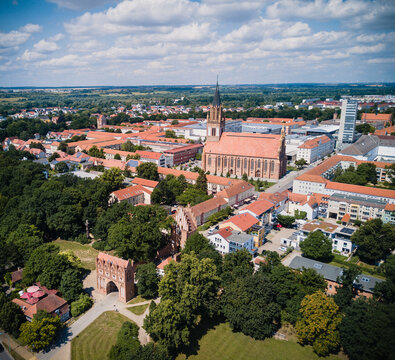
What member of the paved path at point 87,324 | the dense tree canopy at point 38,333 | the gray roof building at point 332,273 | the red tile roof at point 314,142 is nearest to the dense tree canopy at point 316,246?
the gray roof building at point 332,273

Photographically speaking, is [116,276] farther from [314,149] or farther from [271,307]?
[314,149]

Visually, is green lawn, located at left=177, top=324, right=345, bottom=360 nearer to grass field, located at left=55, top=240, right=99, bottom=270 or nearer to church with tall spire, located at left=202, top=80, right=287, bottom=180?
grass field, located at left=55, top=240, right=99, bottom=270

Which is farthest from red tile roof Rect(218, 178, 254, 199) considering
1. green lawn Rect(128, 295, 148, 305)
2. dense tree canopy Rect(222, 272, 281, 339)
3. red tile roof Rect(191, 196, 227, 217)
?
dense tree canopy Rect(222, 272, 281, 339)

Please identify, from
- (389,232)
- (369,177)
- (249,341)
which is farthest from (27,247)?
(369,177)

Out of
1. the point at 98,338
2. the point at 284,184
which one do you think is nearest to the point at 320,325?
the point at 98,338

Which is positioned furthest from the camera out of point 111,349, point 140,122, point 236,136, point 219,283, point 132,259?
point 140,122

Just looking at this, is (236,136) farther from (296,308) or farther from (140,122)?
(140,122)
